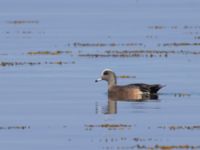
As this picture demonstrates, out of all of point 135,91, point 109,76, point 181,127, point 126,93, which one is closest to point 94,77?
point 109,76

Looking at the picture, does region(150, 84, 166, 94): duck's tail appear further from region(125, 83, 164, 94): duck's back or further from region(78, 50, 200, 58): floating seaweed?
region(78, 50, 200, 58): floating seaweed

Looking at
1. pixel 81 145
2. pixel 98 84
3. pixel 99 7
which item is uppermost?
pixel 99 7

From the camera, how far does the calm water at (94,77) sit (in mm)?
21266

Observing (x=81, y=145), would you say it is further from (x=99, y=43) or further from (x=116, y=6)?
(x=116, y=6)

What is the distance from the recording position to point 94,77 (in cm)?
3011

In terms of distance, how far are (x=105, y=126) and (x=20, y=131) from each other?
155 centimetres

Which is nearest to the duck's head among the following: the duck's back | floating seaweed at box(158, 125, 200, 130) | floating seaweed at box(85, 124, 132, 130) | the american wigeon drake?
the american wigeon drake

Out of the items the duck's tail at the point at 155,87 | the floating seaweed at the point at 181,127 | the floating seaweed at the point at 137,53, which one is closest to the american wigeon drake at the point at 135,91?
the duck's tail at the point at 155,87

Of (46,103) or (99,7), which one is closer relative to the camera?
(46,103)

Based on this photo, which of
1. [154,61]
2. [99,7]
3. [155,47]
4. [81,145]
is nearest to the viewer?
[81,145]

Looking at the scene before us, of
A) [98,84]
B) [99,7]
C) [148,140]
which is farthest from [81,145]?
[99,7]

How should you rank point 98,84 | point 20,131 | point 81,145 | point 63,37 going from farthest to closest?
point 63,37 → point 98,84 → point 20,131 → point 81,145

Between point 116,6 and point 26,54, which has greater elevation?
point 116,6

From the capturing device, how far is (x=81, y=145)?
20219mm
